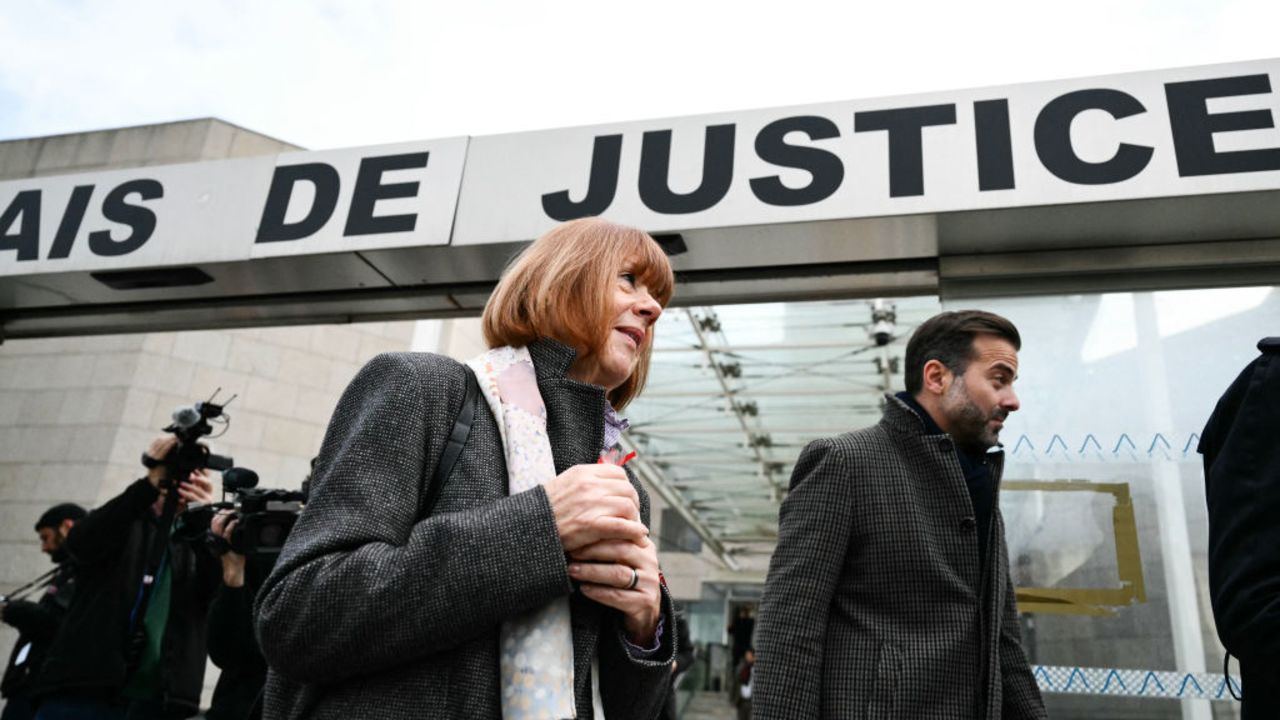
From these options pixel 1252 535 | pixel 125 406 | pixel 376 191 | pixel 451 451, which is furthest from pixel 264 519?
pixel 125 406

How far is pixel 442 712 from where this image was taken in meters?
1.08

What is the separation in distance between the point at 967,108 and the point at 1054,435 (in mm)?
1317

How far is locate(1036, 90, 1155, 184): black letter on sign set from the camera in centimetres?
303

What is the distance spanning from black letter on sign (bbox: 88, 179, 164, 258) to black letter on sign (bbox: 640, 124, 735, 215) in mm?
2416

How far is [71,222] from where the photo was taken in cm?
422

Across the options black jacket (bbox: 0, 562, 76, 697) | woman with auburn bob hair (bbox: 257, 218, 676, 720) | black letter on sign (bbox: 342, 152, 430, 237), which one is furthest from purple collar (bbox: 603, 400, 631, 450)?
black jacket (bbox: 0, 562, 76, 697)

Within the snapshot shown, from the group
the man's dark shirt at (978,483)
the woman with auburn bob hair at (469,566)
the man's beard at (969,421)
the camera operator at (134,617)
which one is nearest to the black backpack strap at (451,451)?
the woman with auburn bob hair at (469,566)

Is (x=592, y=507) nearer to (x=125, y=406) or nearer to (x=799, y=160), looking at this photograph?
(x=799, y=160)

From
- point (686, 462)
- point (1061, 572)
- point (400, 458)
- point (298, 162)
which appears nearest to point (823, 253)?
point (1061, 572)

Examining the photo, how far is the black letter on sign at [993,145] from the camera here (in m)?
3.14

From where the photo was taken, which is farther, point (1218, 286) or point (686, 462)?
point (686, 462)

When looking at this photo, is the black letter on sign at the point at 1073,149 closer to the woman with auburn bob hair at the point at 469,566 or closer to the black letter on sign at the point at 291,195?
the woman with auburn bob hair at the point at 469,566

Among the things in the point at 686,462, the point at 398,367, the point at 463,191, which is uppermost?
the point at 686,462

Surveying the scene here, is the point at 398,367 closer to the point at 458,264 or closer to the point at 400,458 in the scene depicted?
the point at 400,458
